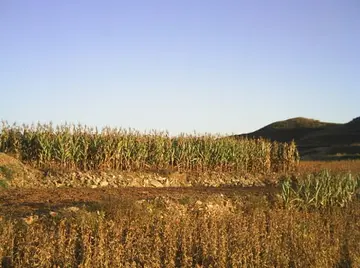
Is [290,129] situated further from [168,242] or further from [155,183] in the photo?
[168,242]

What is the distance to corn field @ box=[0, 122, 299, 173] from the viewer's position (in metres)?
20.4

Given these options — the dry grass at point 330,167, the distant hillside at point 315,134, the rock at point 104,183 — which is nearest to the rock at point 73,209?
the rock at point 104,183

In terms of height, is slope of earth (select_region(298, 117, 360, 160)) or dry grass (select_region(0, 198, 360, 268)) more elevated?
slope of earth (select_region(298, 117, 360, 160))

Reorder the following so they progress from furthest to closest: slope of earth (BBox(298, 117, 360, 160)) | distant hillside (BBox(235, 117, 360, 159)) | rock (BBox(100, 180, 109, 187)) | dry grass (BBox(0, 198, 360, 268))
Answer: slope of earth (BBox(298, 117, 360, 160))
distant hillside (BBox(235, 117, 360, 159))
rock (BBox(100, 180, 109, 187))
dry grass (BBox(0, 198, 360, 268))

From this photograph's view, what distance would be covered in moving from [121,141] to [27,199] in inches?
342

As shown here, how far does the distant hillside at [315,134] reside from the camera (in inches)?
2477

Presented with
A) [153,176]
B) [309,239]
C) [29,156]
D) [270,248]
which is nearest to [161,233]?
[270,248]

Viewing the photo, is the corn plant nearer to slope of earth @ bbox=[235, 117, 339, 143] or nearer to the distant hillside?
the distant hillside

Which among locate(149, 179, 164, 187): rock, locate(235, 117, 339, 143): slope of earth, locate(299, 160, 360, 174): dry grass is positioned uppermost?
locate(235, 117, 339, 143): slope of earth

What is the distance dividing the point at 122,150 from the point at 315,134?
68610 mm

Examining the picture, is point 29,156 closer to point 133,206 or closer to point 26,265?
point 133,206

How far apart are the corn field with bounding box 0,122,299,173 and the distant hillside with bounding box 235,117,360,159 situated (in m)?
35.8

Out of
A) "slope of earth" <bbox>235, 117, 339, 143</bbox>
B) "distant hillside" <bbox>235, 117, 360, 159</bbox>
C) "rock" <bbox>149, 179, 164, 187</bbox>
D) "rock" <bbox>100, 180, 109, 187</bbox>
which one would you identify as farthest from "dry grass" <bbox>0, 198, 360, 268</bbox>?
"slope of earth" <bbox>235, 117, 339, 143</bbox>

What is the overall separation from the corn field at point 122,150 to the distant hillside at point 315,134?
35.8 meters
